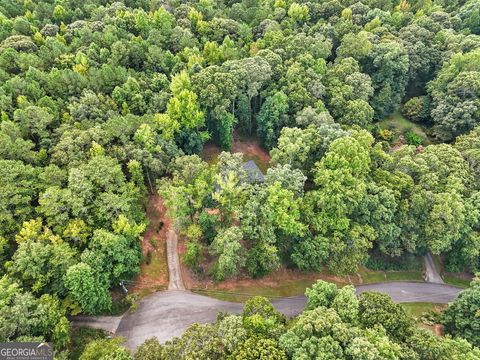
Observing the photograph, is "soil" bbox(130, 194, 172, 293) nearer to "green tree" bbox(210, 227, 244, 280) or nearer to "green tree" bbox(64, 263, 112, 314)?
"green tree" bbox(64, 263, 112, 314)

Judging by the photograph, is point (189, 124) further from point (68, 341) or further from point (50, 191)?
point (68, 341)

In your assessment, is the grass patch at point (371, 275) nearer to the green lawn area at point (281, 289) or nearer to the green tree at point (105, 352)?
the green lawn area at point (281, 289)

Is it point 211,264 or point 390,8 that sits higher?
point 390,8

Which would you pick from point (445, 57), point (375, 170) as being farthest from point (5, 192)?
point (445, 57)

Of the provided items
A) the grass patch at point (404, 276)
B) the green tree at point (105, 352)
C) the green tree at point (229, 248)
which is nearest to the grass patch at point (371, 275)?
the grass patch at point (404, 276)

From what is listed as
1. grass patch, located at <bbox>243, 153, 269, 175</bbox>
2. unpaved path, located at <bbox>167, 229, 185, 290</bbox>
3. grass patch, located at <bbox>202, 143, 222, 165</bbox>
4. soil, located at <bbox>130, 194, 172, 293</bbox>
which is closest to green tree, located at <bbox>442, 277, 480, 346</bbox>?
grass patch, located at <bbox>243, 153, 269, 175</bbox>

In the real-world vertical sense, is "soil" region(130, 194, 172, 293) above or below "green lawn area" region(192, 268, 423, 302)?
above
